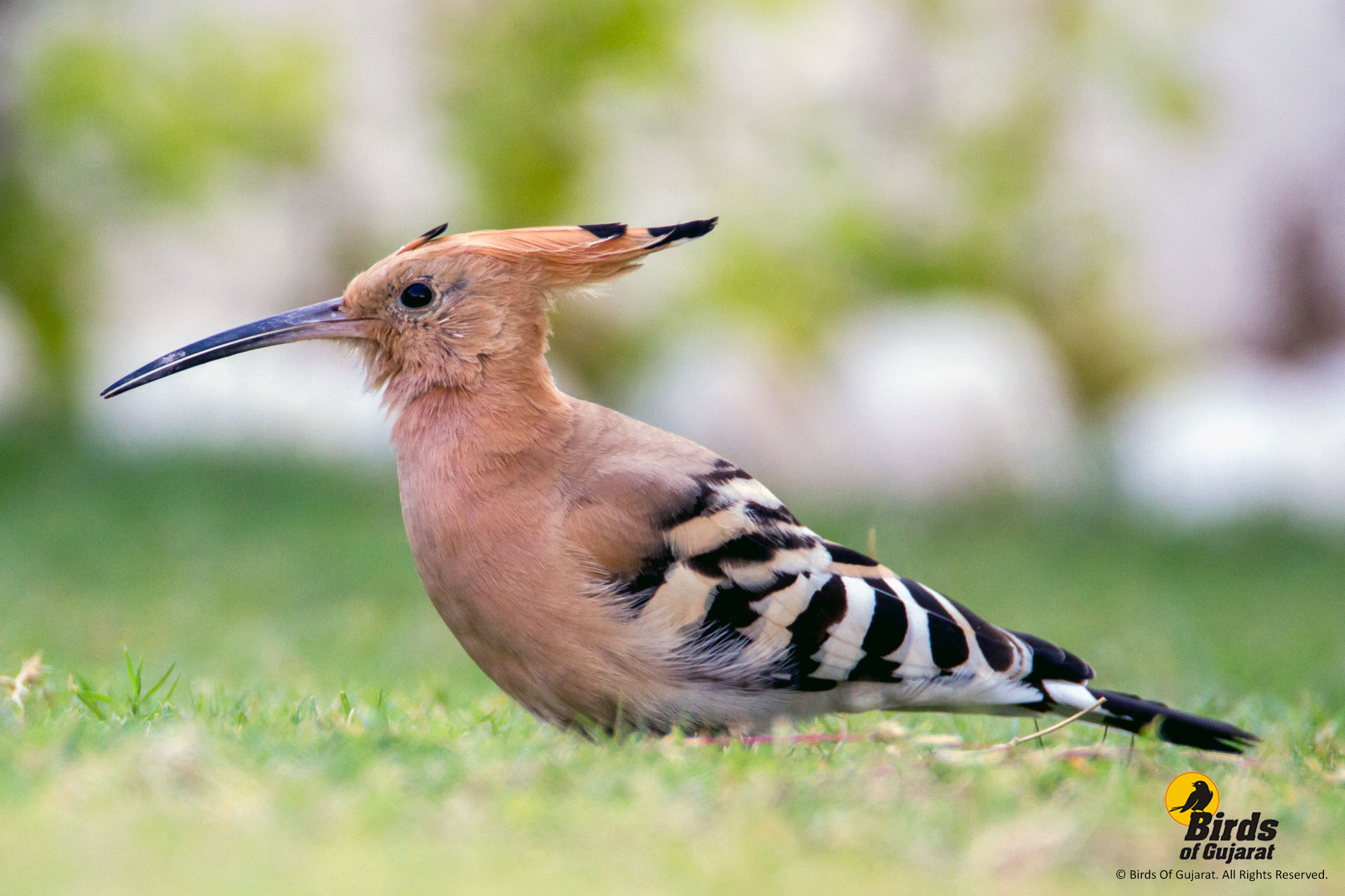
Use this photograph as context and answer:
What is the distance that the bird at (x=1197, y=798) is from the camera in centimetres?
250

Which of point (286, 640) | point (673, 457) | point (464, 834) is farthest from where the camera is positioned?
point (286, 640)

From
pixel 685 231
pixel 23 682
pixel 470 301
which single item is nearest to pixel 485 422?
pixel 470 301

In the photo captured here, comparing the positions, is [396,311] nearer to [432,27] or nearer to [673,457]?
[673,457]

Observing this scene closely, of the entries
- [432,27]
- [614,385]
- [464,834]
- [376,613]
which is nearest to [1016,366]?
[614,385]

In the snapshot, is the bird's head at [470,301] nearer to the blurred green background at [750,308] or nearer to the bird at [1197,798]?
the blurred green background at [750,308]

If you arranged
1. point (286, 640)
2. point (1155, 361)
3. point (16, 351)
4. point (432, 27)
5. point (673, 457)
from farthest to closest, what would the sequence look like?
point (1155, 361), point (432, 27), point (16, 351), point (286, 640), point (673, 457)

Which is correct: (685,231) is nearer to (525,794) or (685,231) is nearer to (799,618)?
(799,618)

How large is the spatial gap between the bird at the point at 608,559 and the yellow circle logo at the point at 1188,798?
1.13 feet

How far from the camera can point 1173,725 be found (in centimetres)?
299

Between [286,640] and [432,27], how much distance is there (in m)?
5.64

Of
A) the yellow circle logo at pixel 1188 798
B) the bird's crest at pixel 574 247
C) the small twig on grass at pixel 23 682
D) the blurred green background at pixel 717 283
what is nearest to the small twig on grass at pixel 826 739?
the yellow circle logo at pixel 1188 798

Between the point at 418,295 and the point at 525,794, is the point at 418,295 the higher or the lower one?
the higher one

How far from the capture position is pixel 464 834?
211 centimetres

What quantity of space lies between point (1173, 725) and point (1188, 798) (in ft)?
1.53
